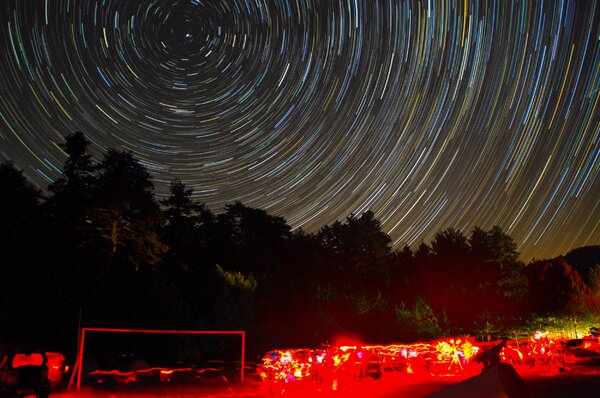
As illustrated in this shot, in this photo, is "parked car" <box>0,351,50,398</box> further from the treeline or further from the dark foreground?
the treeline

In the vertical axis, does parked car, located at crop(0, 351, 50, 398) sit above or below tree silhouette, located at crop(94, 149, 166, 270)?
below

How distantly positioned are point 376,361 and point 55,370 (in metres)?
12.3

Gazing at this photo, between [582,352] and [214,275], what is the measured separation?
22.1m

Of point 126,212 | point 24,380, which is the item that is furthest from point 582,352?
point 126,212

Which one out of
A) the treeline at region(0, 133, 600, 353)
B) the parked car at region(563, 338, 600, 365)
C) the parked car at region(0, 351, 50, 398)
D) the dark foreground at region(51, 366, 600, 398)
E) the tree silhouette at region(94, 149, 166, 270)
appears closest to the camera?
the parked car at region(0, 351, 50, 398)

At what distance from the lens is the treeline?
30.8m

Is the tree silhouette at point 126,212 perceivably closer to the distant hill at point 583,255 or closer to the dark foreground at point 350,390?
the dark foreground at point 350,390

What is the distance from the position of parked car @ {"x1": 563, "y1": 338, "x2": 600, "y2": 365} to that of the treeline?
15857 mm

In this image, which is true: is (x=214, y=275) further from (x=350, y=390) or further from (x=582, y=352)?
(x=582, y=352)

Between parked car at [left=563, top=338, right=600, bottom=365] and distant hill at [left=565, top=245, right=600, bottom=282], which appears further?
distant hill at [left=565, top=245, right=600, bottom=282]

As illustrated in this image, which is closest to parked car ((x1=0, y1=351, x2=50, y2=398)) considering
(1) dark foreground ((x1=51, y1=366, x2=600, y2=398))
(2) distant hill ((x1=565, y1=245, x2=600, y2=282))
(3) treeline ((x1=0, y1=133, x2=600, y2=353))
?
(1) dark foreground ((x1=51, y1=366, x2=600, y2=398))

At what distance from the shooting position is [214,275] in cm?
3719

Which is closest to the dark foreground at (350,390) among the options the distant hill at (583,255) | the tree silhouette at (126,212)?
the tree silhouette at (126,212)

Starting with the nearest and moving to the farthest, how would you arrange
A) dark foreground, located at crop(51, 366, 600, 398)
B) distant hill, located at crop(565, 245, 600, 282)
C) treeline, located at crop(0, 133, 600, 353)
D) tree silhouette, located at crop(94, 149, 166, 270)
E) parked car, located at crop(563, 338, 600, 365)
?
dark foreground, located at crop(51, 366, 600, 398) → parked car, located at crop(563, 338, 600, 365) → treeline, located at crop(0, 133, 600, 353) → tree silhouette, located at crop(94, 149, 166, 270) → distant hill, located at crop(565, 245, 600, 282)
